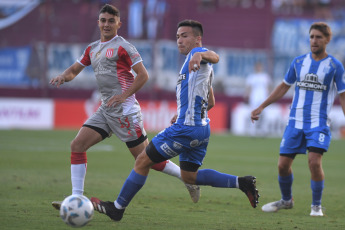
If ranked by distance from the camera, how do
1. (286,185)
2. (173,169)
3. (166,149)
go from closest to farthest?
1. (166,149)
2. (173,169)
3. (286,185)

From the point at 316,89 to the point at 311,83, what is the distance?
93 millimetres

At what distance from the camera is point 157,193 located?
8.79m

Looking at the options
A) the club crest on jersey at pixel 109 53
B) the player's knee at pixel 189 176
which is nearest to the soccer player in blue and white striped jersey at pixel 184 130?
the player's knee at pixel 189 176

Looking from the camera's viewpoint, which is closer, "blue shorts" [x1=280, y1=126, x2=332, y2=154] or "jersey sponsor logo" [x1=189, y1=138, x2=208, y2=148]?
"jersey sponsor logo" [x1=189, y1=138, x2=208, y2=148]

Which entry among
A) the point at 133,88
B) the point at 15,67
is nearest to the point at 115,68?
the point at 133,88

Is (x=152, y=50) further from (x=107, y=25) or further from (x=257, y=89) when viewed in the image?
(x=107, y=25)

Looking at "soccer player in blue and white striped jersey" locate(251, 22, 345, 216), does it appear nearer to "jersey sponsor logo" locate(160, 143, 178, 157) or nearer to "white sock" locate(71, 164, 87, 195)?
"jersey sponsor logo" locate(160, 143, 178, 157)

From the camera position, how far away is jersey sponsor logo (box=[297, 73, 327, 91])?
7.47 metres

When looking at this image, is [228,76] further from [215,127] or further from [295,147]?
[295,147]

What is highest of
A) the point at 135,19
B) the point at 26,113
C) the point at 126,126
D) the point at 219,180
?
the point at 135,19

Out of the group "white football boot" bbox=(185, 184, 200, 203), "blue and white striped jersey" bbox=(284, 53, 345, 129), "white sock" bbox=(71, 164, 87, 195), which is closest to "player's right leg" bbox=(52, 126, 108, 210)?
"white sock" bbox=(71, 164, 87, 195)

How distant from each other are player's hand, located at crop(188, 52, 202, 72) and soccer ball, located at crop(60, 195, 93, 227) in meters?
1.60

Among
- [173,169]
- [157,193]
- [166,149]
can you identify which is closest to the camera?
[166,149]

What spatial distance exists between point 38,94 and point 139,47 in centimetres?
423
